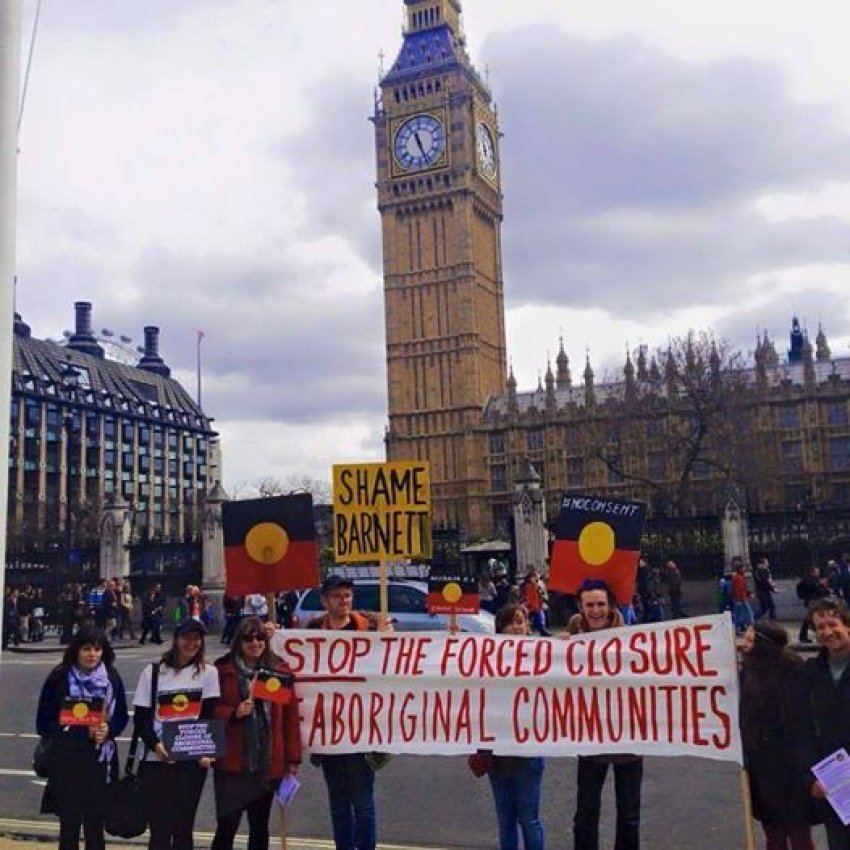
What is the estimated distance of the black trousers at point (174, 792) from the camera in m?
5.91

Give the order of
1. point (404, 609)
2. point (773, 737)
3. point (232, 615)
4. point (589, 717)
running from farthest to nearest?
point (232, 615)
point (404, 609)
point (589, 717)
point (773, 737)

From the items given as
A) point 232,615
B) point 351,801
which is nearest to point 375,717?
point 351,801

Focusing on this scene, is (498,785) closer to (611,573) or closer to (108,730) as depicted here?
(611,573)

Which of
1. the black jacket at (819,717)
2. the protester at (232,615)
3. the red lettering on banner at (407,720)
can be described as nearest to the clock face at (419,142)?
the protester at (232,615)

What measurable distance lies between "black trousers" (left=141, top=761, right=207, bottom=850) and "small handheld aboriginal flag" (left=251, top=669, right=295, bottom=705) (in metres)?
0.54

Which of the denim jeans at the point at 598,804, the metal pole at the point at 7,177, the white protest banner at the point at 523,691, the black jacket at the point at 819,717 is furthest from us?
the metal pole at the point at 7,177

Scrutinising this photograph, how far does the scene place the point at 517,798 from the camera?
6.14 m

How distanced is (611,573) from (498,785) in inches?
77.0

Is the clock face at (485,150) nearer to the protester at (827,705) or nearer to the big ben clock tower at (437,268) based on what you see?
the big ben clock tower at (437,268)

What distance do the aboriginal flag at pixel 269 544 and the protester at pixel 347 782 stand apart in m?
0.79

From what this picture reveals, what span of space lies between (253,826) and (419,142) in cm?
8735

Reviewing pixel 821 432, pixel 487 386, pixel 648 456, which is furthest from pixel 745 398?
pixel 487 386

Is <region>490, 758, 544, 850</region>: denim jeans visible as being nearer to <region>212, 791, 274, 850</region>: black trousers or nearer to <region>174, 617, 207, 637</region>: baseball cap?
<region>212, 791, 274, 850</region>: black trousers

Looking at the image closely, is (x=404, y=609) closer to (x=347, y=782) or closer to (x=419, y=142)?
(x=347, y=782)
